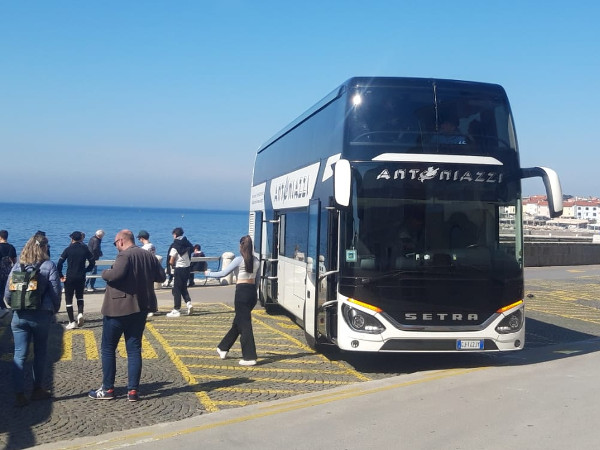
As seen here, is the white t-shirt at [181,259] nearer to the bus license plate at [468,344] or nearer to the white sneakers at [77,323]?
the white sneakers at [77,323]

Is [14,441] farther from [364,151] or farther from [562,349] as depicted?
[562,349]

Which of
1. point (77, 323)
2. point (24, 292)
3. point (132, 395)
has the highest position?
point (24, 292)

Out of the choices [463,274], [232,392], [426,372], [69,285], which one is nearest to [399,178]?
[463,274]

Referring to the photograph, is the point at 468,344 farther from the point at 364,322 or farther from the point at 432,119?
the point at 432,119

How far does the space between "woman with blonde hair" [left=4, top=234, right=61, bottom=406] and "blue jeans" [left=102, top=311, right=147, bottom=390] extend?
62cm

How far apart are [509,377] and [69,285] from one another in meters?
7.39

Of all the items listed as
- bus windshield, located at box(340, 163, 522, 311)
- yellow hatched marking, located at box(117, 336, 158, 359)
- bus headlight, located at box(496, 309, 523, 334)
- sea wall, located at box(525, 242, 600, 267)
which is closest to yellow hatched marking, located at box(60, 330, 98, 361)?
yellow hatched marking, located at box(117, 336, 158, 359)

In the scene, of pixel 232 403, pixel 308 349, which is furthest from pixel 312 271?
pixel 232 403

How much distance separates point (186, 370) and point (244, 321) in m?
0.99

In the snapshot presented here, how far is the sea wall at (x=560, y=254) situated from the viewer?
31.0 metres

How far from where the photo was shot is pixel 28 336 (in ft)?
23.7

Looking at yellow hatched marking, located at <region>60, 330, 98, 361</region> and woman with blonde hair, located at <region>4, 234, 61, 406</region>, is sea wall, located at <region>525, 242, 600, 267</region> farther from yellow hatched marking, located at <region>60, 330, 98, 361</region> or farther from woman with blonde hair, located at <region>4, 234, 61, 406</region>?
woman with blonde hair, located at <region>4, 234, 61, 406</region>

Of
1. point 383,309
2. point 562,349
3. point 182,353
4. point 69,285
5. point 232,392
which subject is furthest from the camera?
point 69,285

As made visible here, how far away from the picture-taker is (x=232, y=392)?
7805 millimetres
